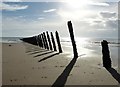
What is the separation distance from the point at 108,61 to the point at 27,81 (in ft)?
13.7

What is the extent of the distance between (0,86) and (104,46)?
5.17 meters

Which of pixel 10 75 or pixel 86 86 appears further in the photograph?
pixel 10 75

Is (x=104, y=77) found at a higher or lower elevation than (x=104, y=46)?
lower

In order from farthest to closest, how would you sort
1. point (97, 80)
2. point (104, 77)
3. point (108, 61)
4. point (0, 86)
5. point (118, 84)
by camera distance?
point (108, 61) → point (104, 77) → point (97, 80) → point (118, 84) → point (0, 86)

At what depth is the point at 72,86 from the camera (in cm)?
605

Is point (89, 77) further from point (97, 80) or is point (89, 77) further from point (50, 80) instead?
point (50, 80)

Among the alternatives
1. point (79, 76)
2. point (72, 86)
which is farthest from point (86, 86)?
point (79, 76)

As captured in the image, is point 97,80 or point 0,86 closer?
point 0,86

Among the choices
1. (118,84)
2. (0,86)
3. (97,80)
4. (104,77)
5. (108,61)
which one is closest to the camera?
(0,86)

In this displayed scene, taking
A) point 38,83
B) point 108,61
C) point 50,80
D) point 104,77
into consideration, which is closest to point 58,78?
point 50,80

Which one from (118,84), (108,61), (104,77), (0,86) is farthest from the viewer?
(108,61)

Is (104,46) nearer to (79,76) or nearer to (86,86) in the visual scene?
(79,76)

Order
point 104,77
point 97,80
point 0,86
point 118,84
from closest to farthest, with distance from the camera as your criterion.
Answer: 1. point 0,86
2. point 118,84
3. point 97,80
4. point 104,77

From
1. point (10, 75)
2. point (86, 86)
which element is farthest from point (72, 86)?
point (10, 75)
